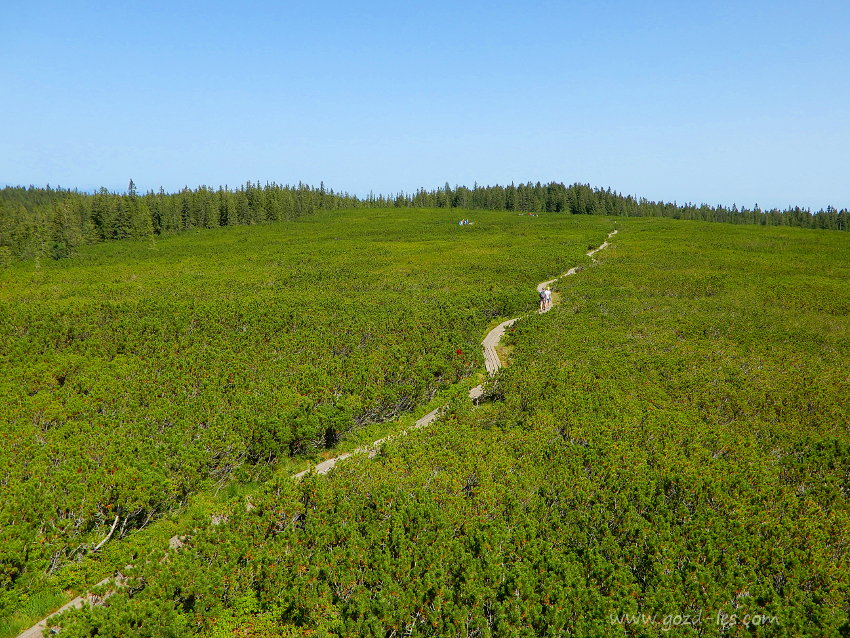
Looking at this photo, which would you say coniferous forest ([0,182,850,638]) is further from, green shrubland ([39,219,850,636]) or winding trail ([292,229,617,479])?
winding trail ([292,229,617,479])

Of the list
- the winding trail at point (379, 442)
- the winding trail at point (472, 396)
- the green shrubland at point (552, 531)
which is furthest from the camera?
the winding trail at point (472, 396)

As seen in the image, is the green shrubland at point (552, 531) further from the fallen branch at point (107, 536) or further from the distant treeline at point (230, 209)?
the distant treeline at point (230, 209)

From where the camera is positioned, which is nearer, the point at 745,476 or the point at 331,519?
the point at 331,519

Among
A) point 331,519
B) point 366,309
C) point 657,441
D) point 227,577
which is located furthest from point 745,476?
point 366,309

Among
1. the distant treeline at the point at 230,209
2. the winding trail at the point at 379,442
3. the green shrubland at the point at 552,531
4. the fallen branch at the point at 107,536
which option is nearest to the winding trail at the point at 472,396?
the winding trail at the point at 379,442

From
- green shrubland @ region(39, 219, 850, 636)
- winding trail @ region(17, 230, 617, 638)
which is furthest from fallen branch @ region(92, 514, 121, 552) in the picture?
green shrubland @ region(39, 219, 850, 636)

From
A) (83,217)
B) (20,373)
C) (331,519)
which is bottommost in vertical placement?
(331,519)

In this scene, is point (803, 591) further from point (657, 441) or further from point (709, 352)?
point (709, 352)
